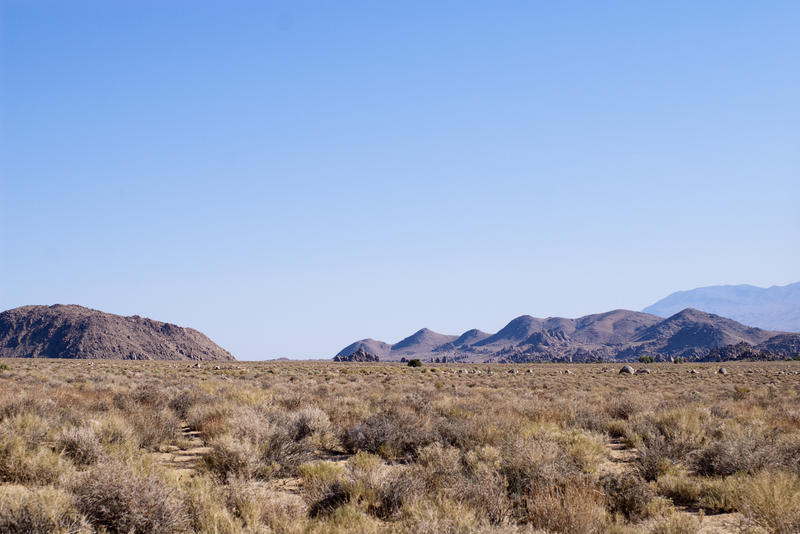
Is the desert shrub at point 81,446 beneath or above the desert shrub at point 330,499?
above

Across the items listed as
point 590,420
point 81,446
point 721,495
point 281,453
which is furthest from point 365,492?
point 590,420

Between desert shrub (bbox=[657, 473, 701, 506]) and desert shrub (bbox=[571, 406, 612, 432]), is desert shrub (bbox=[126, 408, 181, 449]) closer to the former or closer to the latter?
desert shrub (bbox=[657, 473, 701, 506])

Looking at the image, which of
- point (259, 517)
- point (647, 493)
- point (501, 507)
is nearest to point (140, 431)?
point (259, 517)

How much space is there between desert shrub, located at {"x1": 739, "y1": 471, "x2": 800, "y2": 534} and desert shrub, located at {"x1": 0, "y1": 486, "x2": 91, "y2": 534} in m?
7.56

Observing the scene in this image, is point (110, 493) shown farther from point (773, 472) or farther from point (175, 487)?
point (773, 472)

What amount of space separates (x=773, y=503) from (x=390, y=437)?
6.45 metres

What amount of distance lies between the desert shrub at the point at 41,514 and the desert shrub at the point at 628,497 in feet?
20.8

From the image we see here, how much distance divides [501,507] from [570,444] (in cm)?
455

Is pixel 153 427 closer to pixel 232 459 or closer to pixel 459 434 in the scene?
pixel 232 459

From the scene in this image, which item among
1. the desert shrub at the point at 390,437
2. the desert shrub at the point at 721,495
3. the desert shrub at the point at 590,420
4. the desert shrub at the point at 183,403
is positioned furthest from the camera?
the desert shrub at the point at 183,403

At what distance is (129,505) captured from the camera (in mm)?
5387

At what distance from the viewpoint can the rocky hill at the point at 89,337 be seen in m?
117

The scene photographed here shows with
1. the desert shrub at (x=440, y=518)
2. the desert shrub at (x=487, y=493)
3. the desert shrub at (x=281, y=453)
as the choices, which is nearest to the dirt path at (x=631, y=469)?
the desert shrub at (x=487, y=493)

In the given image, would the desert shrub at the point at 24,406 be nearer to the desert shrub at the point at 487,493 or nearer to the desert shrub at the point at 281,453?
the desert shrub at the point at 281,453
